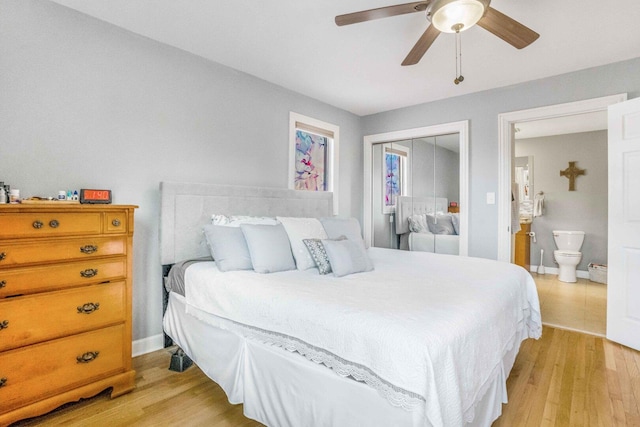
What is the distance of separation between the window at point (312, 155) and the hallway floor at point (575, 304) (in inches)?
107

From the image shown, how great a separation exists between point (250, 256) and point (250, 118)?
1566 millimetres

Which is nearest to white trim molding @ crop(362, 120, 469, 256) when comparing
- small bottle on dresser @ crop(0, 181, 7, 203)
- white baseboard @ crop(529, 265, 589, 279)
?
white baseboard @ crop(529, 265, 589, 279)

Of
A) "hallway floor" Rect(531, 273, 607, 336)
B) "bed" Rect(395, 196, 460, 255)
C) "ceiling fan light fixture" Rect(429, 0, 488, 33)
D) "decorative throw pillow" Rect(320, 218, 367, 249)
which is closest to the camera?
"ceiling fan light fixture" Rect(429, 0, 488, 33)

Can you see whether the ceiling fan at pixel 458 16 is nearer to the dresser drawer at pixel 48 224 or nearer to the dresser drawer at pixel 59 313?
the dresser drawer at pixel 48 224

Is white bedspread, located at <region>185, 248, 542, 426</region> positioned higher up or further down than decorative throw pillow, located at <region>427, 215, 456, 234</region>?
further down

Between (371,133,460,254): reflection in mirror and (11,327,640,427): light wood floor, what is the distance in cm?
165

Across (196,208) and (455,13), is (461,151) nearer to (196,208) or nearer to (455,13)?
(455,13)

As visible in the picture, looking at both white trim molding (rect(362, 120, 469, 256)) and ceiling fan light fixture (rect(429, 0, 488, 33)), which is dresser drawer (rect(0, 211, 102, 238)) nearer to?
ceiling fan light fixture (rect(429, 0, 488, 33))

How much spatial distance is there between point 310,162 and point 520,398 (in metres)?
2.96

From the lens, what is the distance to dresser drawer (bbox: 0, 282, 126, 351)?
1.60 meters

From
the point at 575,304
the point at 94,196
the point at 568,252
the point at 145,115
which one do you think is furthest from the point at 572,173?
the point at 94,196

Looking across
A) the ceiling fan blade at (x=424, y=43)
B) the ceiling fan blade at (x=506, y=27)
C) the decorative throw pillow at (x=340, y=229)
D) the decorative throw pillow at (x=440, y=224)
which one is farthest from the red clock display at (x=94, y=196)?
the decorative throw pillow at (x=440, y=224)

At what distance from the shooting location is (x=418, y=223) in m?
4.18

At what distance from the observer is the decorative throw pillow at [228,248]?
2232mm
